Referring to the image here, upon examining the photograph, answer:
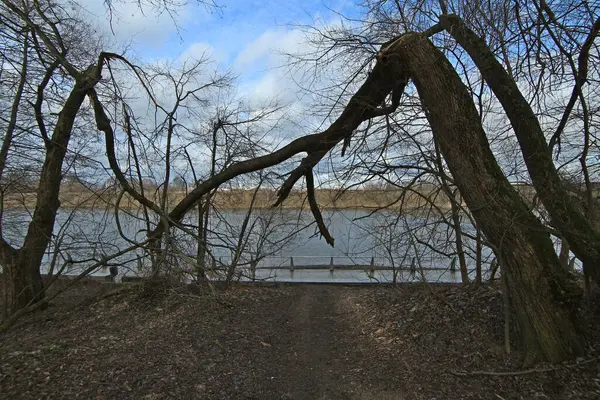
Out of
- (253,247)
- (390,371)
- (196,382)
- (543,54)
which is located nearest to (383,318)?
(390,371)

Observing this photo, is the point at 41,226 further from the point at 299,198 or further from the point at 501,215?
the point at 501,215

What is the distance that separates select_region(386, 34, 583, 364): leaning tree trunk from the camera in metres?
4.19

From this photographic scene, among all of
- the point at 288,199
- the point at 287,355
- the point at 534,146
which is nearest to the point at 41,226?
the point at 288,199

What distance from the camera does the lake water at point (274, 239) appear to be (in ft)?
26.3

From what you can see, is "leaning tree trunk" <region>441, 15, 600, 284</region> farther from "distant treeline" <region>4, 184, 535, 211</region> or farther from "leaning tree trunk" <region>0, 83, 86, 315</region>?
"leaning tree trunk" <region>0, 83, 86, 315</region>

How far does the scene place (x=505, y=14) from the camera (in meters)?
5.01

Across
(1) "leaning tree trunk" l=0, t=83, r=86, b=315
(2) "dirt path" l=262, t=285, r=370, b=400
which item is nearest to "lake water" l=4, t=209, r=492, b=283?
(1) "leaning tree trunk" l=0, t=83, r=86, b=315

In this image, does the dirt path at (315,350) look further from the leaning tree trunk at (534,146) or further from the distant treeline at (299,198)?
the leaning tree trunk at (534,146)

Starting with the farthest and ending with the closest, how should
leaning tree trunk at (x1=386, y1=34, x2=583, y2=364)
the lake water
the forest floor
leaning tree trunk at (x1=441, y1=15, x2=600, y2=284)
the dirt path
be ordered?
the lake water, leaning tree trunk at (x1=441, y1=15, x2=600, y2=284), the dirt path, leaning tree trunk at (x1=386, y1=34, x2=583, y2=364), the forest floor

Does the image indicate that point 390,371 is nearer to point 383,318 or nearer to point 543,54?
point 383,318

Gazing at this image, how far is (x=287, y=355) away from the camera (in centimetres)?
551

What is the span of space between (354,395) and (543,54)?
15.0 ft

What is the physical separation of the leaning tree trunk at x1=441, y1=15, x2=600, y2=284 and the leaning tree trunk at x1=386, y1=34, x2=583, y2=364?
37 cm

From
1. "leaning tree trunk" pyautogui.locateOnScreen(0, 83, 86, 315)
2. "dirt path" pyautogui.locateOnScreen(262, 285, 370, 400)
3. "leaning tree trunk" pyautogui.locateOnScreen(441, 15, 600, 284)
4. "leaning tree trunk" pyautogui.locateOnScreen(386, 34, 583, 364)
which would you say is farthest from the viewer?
"leaning tree trunk" pyautogui.locateOnScreen(0, 83, 86, 315)
